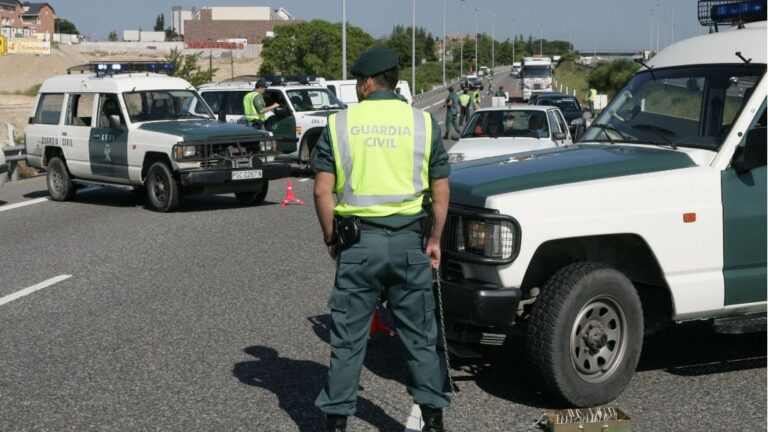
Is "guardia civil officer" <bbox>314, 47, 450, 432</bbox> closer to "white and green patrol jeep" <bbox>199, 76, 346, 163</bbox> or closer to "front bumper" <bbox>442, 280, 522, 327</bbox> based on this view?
"front bumper" <bbox>442, 280, 522, 327</bbox>

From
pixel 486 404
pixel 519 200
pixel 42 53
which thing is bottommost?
pixel 486 404

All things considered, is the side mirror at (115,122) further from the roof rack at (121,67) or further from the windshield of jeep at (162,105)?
the roof rack at (121,67)

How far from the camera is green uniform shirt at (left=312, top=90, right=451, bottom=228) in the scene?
207 inches

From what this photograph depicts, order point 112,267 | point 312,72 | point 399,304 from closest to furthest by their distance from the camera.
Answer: point 399,304, point 112,267, point 312,72

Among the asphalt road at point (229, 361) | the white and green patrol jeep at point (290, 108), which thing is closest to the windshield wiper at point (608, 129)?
the asphalt road at point (229, 361)

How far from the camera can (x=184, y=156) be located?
1639 centimetres

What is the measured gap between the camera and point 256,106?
73.2 ft

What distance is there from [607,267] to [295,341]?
2.63 meters

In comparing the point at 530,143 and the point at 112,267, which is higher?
the point at 530,143

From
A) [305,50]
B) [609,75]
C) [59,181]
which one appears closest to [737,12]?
[59,181]

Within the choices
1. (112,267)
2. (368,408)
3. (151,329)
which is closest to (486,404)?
(368,408)

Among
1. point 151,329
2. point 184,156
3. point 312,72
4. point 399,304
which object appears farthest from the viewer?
point 312,72

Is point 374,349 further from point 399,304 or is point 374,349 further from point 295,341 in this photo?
point 399,304

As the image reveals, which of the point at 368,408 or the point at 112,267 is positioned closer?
the point at 368,408
